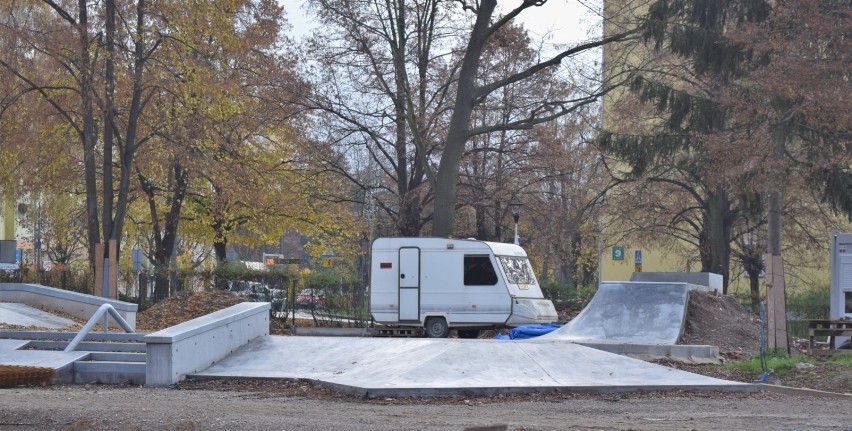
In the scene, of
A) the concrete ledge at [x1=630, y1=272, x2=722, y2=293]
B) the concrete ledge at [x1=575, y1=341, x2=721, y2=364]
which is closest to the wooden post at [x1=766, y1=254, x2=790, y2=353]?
the concrete ledge at [x1=575, y1=341, x2=721, y2=364]

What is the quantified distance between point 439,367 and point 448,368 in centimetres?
13

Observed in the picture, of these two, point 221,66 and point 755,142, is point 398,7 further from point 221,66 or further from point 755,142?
point 755,142

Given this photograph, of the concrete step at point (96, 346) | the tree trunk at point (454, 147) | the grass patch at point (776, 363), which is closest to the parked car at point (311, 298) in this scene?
the tree trunk at point (454, 147)

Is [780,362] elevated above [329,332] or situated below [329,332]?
above

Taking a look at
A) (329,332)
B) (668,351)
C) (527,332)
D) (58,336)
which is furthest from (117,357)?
(329,332)

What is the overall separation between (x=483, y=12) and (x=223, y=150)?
10.3m

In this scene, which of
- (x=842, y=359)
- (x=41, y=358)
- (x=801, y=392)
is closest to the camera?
(x=801, y=392)

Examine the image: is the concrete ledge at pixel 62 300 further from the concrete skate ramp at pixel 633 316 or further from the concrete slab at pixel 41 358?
the concrete skate ramp at pixel 633 316

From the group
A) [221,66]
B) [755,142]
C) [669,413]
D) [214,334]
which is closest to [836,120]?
[755,142]

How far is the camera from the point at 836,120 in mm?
20984

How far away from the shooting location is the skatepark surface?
1444 cm

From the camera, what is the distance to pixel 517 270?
29.5 m

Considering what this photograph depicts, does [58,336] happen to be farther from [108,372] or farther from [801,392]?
[801,392]

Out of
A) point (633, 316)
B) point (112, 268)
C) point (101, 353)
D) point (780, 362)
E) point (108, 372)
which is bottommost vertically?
point (108, 372)
